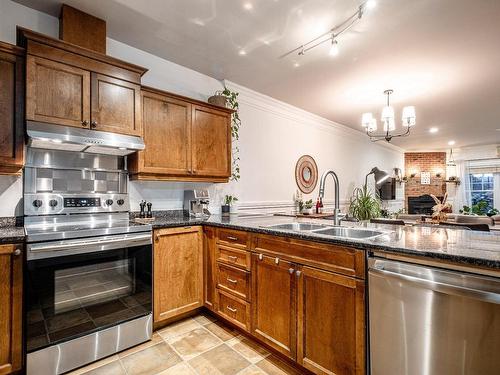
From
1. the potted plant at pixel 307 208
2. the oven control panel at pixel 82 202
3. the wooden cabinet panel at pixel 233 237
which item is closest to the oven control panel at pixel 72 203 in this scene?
the oven control panel at pixel 82 202

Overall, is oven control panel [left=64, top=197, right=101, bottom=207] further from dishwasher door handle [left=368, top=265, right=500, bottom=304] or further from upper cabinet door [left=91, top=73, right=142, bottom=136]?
dishwasher door handle [left=368, top=265, right=500, bottom=304]

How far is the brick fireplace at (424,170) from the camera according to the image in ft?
Result: 28.6

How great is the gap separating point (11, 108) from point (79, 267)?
1196 mm

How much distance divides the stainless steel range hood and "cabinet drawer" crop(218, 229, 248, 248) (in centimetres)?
101

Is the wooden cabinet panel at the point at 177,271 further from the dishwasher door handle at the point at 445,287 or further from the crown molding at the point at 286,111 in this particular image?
the crown molding at the point at 286,111

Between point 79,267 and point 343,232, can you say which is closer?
point 79,267

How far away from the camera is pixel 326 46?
267 cm

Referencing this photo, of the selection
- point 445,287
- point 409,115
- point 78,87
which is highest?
point 409,115

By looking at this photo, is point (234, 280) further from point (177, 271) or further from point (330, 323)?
point (330, 323)

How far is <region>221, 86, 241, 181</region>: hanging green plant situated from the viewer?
3.42 m

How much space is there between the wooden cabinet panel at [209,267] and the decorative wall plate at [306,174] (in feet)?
8.28

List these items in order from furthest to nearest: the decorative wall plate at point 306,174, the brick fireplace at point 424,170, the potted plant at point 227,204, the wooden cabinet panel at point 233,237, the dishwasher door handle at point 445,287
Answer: the brick fireplace at point 424,170, the decorative wall plate at point 306,174, the potted plant at point 227,204, the wooden cabinet panel at point 233,237, the dishwasher door handle at point 445,287

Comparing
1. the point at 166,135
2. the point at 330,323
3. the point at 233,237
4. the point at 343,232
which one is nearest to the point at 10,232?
the point at 166,135

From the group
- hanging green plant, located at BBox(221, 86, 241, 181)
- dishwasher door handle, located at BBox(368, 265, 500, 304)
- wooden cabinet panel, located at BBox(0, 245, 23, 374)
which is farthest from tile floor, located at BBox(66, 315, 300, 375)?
hanging green plant, located at BBox(221, 86, 241, 181)
